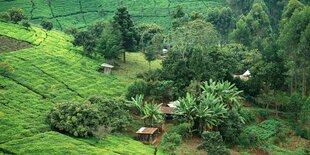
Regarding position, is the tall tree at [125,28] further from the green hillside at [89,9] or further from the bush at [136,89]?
the green hillside at [89,9]

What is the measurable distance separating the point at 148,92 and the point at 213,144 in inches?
456

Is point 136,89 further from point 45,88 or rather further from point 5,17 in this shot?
point 5,17

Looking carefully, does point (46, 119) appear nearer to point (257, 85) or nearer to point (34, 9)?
point (257, 85)

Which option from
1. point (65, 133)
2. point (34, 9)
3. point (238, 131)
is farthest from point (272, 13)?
point (65, 133)

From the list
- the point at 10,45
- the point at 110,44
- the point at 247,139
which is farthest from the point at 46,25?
the point at 247,139

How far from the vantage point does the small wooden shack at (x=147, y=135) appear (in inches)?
1574

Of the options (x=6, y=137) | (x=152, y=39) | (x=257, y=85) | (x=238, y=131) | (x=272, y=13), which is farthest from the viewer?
(x=272, y=13)

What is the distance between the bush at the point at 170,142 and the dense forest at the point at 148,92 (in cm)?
10

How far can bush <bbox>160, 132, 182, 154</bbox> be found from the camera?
125 feet

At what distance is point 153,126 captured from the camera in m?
42.4

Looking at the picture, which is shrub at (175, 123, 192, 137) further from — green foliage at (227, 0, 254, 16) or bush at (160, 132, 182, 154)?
green foliage at (227, 0, 254, 16)

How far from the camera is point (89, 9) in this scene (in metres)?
83.2

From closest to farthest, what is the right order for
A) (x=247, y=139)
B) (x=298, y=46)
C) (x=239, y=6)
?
(x=247, y=139) < (x=298, y=46) < (x=239, y=6)

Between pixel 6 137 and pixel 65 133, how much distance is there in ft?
15.0
